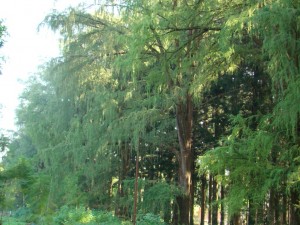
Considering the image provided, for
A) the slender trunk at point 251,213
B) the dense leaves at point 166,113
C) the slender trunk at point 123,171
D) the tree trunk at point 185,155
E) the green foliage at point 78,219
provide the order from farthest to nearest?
the slender trunk at point 123,171
the tree trunk at point 185,155
the green foliage at point 78,219
the slender trunk at point 251,213
the dense leaves at point 166,113

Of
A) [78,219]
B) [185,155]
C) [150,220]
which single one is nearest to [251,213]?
[185,155]

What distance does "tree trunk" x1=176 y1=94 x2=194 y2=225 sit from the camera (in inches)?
509

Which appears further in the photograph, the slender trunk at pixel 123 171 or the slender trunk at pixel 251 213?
the slender trunk at pixel 123 171

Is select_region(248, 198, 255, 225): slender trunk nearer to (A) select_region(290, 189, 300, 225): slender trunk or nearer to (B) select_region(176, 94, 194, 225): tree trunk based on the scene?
→ (A) select_region(290, 189, 300, 225): slender trunk

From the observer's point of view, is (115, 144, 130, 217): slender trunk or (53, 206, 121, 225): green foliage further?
(115, 144, 130, 217): slender trunk

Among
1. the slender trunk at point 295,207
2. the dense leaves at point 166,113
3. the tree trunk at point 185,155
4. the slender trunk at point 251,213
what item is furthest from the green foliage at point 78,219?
the slender trunk at point 295,207

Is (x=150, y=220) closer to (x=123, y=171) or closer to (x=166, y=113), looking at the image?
(x=166, y=113)

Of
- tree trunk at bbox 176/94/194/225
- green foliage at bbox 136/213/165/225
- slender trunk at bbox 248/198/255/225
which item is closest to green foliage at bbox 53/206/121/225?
green foliage at bbox 136/213/165/225

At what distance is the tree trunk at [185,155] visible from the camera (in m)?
12.9

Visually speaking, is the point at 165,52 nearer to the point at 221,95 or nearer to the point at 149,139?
the point at 149,139

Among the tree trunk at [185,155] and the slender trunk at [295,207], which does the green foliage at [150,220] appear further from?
the slender trunk at [295,207]

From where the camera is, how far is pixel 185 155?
13.3 meters

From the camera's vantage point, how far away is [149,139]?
13.9 metres

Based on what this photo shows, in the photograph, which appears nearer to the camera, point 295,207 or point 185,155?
point 295,207
